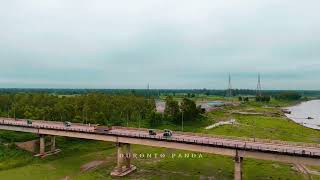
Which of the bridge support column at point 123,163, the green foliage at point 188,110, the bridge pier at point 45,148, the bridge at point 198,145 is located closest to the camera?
the bridge at point 198,145

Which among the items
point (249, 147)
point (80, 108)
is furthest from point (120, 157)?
point (80, 108)

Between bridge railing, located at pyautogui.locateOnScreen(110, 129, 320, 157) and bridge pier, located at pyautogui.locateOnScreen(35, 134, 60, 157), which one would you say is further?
bridge pier, located at pyautogui.locateOnScreen(35, 134, 60, 157)

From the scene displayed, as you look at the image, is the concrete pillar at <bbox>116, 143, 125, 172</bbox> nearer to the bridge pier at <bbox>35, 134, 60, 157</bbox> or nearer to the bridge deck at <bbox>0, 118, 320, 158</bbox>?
the bridge deck at <bbox>0, 118, 320, 158</bbox>

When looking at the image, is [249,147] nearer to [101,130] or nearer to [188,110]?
[101,130]

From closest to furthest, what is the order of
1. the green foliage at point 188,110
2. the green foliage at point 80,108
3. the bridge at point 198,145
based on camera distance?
the bridge at point 198,145
the green foliage at point 80,108
the green foliage at point 188,110

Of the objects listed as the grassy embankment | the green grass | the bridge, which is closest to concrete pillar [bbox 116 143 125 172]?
the bridge

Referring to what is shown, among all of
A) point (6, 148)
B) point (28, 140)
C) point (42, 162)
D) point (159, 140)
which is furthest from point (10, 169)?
point (159, 140)

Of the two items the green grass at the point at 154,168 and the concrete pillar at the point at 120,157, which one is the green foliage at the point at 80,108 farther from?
the concrete pillar at the point at 120,157

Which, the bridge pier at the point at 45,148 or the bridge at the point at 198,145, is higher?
the bridge at the point at 198,145

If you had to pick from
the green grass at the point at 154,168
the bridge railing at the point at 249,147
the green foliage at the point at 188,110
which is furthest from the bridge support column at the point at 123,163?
the green foliage at the point at 188,110
